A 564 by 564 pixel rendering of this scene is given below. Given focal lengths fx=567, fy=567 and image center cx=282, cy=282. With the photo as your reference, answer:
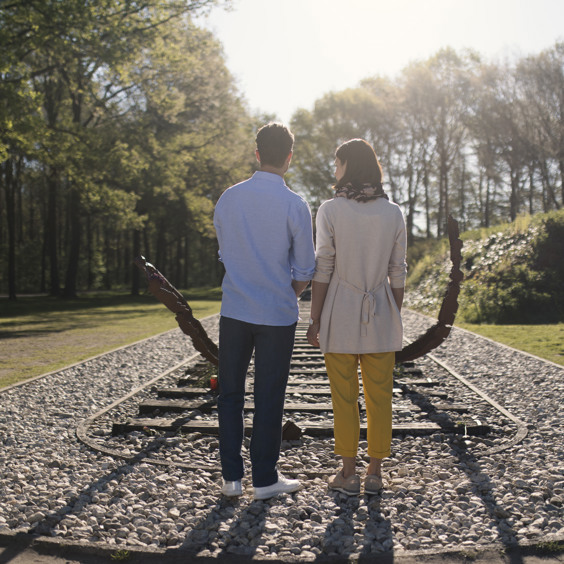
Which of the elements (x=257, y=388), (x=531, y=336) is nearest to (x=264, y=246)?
(x=257, y=388)

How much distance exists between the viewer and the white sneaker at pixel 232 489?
341 centimetres

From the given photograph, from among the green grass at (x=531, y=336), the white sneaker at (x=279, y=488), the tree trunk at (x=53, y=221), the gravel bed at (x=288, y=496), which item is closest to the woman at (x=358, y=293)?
the white sneaker at (x=279, y=488)

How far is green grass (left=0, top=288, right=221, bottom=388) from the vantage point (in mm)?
8836

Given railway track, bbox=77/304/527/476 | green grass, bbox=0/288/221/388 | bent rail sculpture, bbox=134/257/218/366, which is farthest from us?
green grass, bbox=0/288/221/388

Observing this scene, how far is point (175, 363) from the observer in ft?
29.0

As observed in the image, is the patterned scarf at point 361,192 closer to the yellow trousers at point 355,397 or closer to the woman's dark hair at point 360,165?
the woman's dark hair at point 360,165

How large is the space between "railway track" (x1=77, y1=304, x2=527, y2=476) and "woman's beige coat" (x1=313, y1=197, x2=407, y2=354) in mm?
1158

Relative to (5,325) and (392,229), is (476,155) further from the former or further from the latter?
(392,229)

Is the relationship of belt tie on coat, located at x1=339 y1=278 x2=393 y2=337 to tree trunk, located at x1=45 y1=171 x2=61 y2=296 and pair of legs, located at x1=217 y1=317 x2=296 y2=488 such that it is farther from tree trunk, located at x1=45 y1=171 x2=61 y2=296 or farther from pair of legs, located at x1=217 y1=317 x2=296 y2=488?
tree trunk, located at x1=45 y1=171 x2=61 y2=296

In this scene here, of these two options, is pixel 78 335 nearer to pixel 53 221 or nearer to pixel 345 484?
pixel 345 484

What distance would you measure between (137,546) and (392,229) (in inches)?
86.9

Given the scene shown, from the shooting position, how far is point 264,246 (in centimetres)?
326

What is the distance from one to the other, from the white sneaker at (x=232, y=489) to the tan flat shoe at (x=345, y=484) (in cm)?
58

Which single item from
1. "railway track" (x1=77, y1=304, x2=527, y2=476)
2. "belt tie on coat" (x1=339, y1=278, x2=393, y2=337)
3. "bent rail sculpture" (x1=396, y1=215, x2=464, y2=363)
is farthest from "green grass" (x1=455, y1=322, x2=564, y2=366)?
"belt tie on coat" (x1=339, y1=278, x2=393, y2=337)
